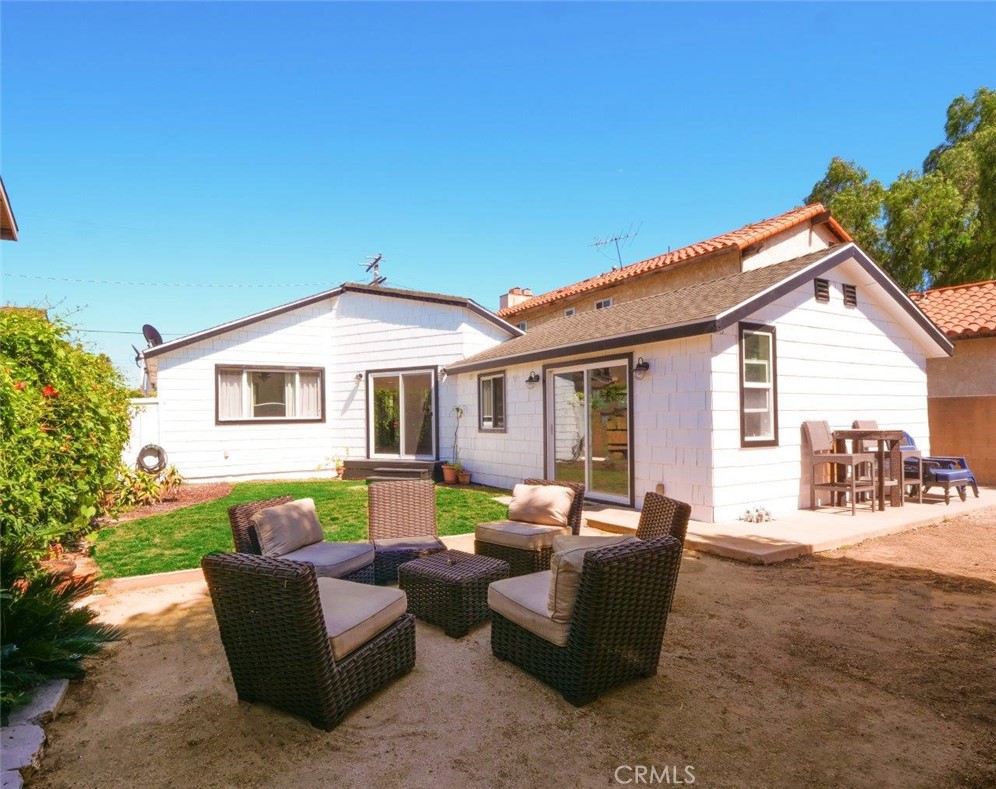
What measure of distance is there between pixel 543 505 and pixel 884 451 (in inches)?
241

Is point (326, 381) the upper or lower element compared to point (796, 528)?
upper

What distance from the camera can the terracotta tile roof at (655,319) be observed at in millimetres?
7488

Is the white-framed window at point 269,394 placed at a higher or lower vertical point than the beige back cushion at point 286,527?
higher

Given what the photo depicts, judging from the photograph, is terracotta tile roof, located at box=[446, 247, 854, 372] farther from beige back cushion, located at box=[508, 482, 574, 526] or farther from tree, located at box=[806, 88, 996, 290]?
tree, located at box=[806, 88, 996, 290]

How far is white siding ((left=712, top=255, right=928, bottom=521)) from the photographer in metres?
7.36

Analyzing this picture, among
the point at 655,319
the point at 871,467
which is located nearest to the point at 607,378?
the point at 655,319

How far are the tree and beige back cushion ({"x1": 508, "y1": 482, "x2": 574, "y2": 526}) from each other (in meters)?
18.0

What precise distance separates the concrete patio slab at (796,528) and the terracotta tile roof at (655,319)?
2529 millimetres

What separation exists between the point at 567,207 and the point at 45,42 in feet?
44.0

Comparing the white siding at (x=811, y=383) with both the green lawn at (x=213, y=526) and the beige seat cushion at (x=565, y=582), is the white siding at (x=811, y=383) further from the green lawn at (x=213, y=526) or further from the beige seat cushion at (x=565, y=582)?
the beige seat cushion at (x=565, y=582)

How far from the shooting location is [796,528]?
702 centimetres

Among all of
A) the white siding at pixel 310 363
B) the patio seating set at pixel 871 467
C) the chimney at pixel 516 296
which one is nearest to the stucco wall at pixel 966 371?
the patio seating set at pixel 871 467

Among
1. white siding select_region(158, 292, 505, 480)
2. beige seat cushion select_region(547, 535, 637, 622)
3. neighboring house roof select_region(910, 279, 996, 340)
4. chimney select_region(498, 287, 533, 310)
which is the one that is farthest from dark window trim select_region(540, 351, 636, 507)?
chimney select_region(498, 287, 533, 310)

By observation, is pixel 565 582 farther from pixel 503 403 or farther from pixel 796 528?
pixel 503 403
